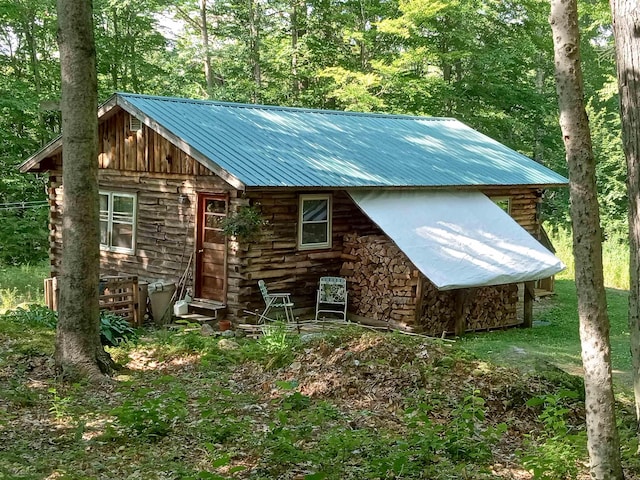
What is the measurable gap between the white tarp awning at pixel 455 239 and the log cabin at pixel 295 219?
30 millimetres

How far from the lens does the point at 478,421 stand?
24.0 feet

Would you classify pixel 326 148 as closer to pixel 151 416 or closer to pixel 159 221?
pixel 159 221

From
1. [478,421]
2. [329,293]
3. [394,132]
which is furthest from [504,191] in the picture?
[478,421]

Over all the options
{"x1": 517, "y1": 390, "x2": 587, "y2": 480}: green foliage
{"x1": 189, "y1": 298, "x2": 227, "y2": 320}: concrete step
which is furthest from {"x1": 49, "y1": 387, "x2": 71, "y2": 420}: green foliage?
{"x1": 189, "y1": 298, "x2": 227, "y2": 320}: concrete step

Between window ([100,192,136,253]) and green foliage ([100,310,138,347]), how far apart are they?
12.2 feet

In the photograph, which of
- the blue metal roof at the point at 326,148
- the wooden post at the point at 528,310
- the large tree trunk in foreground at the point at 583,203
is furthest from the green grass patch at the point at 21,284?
the large tree trunk in foreground at the point at 583,203

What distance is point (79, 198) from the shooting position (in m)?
8.34

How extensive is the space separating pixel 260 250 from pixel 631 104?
9.09 meters

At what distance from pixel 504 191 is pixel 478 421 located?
37.9 ft

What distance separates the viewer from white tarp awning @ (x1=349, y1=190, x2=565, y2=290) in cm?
→ 1354

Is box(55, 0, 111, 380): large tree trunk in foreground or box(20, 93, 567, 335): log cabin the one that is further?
box(20, 93, 567, 335): log cabin

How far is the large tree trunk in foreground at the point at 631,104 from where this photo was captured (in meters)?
5.23

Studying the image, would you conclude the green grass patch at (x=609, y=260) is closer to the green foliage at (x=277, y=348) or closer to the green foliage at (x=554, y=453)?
the green foliage at (x=277, y=348)

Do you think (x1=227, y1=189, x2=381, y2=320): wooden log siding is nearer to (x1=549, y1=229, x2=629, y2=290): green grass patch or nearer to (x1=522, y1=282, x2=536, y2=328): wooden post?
(x1=522, y1=282, x2=536, y2=328): wooden post
